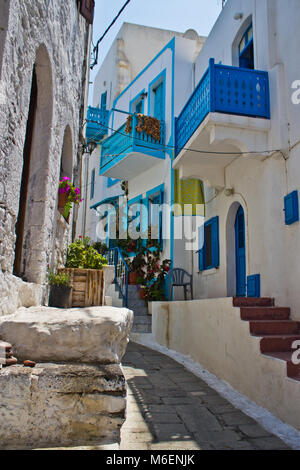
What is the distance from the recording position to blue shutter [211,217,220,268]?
8.41 metres

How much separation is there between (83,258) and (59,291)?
3.90ft

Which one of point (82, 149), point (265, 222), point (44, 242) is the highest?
point (82, 149)

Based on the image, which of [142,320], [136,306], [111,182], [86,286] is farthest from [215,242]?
[111,182]

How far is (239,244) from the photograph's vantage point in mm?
7898

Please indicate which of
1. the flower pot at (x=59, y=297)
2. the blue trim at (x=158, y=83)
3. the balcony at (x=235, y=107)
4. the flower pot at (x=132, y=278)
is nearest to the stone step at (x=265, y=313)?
the flower pot at (x=59, y=297)

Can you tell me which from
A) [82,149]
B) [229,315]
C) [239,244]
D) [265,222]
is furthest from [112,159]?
[229,315]

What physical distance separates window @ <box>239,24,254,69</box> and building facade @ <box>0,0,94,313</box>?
324 cm

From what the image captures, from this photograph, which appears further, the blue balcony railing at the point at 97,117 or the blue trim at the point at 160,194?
the blue balcony railing at the point at 97,117

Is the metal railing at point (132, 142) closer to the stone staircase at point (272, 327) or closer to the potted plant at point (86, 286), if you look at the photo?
the potted plant at point (86, 286)

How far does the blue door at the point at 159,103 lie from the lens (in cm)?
1188

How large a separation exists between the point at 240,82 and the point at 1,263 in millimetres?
5505

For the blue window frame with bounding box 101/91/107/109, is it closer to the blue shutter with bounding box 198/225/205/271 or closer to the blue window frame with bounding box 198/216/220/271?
the blue shutter with bounding box 198/225/205/271

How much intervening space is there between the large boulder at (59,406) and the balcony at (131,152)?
348 inches
